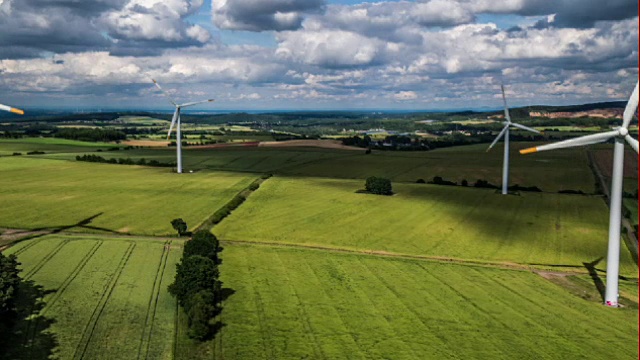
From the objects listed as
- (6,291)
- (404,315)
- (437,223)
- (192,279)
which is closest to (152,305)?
(192,279)

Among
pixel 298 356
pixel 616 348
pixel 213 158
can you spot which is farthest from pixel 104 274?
pixel 213 158

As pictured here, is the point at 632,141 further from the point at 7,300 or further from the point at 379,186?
the point at 379,186

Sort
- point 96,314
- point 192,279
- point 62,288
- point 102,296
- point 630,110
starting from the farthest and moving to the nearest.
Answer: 1. point 62,288
2. point 102,296
3. point 192,279
4. point 96,314
5. point 630,110

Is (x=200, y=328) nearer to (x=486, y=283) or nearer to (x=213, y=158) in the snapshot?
(x=486, y=283)

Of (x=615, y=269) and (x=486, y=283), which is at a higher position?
(x=615, y=269)

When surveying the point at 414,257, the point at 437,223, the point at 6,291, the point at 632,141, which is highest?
the point at 632,141

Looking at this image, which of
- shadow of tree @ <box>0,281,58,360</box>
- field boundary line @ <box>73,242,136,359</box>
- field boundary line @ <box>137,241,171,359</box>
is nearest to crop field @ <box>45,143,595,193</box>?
field boundary line @ <box>137,241,171,359</box>

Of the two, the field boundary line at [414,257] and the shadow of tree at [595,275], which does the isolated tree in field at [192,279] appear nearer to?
the field boundary line at [414,257]
